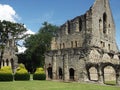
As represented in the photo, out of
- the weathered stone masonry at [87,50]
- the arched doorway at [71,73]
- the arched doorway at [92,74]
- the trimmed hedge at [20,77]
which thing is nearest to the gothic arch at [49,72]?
the weathered stone masonry at [87,50]

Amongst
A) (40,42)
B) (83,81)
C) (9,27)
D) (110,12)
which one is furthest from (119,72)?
(9,27)

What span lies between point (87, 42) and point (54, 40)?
890cm

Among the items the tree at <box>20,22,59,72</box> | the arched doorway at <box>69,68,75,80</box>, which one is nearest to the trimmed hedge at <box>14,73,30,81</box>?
the arched doorway at <box>69,68,75,80</box>

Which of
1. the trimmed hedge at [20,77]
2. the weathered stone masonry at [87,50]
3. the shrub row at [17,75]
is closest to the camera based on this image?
the shrub row at [17,75]

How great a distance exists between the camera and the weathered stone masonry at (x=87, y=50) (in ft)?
130

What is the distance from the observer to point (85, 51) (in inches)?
1564

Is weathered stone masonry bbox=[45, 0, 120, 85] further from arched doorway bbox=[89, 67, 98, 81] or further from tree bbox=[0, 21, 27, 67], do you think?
tree bbox=[0, 21, 27, 67]

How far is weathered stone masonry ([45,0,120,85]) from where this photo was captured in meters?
39.6

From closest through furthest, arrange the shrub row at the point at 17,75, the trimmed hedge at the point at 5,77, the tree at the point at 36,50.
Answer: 1. the trimmed hedge at the point at 5,77
2. the shrub row at the point at 17,75
3. the tree at the point at 36,50

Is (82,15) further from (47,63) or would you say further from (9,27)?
(9,27)

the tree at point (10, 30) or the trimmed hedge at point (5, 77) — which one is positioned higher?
the tree at point (10, 30)

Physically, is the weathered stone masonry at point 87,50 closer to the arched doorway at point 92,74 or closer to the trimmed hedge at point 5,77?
the arched doorway at point 92,74

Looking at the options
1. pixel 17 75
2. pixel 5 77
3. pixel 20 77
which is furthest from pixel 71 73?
pixel 5 77

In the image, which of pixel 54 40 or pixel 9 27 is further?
pixel 9 27
